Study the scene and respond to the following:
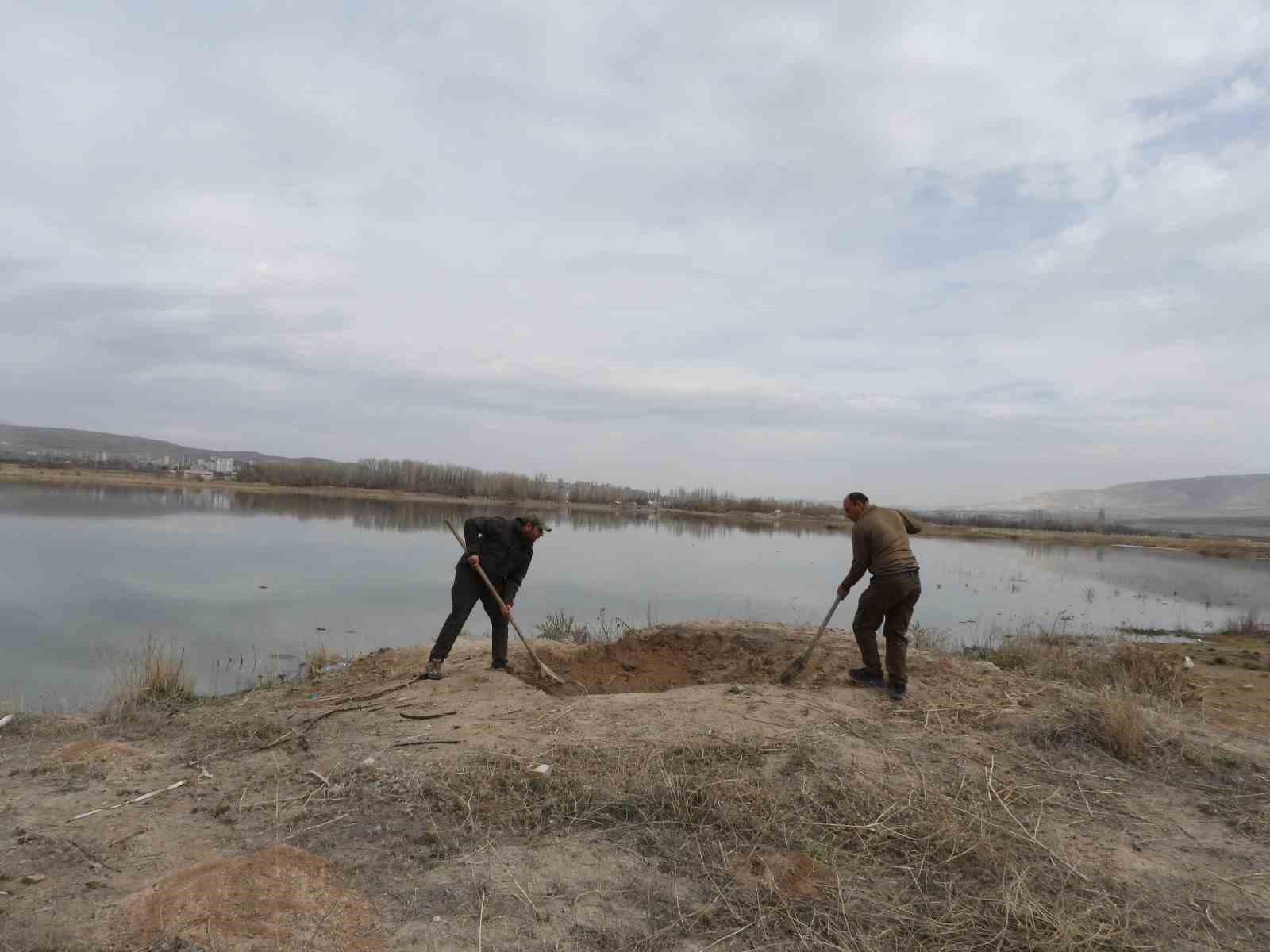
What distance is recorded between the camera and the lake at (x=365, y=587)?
31.4ft

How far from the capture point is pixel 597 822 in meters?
→ 3.48

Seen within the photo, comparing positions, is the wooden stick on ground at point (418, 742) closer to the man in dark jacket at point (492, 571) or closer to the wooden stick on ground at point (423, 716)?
the wooden stick on ground at point (423, 716)

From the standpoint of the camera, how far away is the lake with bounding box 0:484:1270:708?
9.59m

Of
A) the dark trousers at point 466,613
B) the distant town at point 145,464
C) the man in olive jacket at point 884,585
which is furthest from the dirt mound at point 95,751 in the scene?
the distant town at point 145,464

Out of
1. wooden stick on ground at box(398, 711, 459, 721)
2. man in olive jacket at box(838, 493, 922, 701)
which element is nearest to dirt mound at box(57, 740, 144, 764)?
wooden stick on ground at box(398, 711, 459, 721)

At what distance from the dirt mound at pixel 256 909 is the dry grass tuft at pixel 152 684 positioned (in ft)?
12.4

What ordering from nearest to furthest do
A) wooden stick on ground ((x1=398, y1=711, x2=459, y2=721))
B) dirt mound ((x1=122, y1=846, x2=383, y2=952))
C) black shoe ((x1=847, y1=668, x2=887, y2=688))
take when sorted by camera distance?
dirt mound ((x1=122, y1=846, x2=383, y2=952))
wooden stick on ground ((x1=398, y1=711, x2=459, y2=721))
black shoe ((x1=847, y1=668, x2=887, y2=688))

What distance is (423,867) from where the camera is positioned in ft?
10.1

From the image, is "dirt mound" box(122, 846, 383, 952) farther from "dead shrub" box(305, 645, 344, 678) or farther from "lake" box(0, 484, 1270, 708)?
"dead shrub" box(305, 645, 344, 678)

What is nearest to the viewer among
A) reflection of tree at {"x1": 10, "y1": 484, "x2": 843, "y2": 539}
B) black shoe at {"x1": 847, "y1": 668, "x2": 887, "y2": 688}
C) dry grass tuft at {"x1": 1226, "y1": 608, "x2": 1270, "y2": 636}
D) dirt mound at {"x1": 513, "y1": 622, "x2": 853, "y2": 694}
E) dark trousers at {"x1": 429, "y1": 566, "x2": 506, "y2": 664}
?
black shoe at {"x1": 847, "y1": 668, "x2": 887, "y2": 688}

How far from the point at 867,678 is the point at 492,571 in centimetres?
344

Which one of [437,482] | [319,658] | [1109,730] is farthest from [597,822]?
[437,482]

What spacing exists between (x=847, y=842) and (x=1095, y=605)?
17909 millimetres

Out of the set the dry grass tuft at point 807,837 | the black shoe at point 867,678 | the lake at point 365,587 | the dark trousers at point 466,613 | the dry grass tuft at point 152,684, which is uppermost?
the dark trousers at point 466,613
